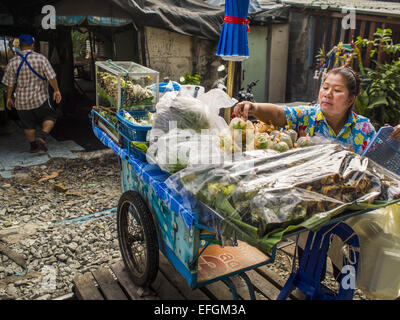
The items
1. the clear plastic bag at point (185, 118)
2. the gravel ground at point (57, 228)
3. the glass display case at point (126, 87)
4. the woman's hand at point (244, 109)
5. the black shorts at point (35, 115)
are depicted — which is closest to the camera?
the clear plastic bag at point (185, 118)

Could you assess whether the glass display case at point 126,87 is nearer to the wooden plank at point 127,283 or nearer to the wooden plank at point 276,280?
the wooden plank at point 127,283

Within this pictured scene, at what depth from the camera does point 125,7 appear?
5918 millimetres

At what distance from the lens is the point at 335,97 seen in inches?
89.7

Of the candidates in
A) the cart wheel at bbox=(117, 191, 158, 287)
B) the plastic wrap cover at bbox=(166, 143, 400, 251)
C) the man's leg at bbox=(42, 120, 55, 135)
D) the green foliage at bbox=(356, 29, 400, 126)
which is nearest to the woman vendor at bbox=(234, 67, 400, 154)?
the plastic wrap cover at bbox=(166, 143, 400, 251)

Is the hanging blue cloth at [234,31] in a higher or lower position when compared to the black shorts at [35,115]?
higher

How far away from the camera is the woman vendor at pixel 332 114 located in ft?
7.45

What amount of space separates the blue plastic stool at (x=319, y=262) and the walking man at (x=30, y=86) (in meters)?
5.16

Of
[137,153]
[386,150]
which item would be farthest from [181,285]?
[386,150]

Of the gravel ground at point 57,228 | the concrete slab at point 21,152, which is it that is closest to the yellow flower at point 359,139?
the gravel ground at point 57,228

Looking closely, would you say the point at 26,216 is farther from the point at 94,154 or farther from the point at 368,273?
the point at 368,273

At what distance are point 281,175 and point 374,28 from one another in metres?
7.53

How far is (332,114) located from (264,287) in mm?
1444

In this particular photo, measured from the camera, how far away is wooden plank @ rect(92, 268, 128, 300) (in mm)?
2498
